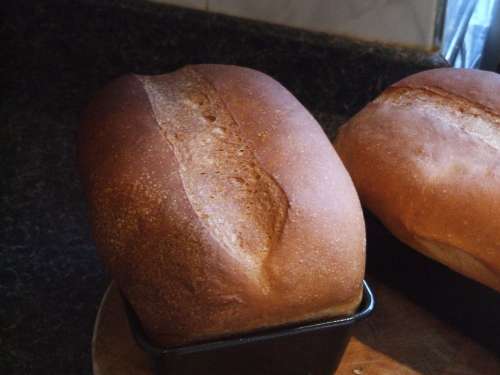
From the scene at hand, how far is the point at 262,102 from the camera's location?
0.83 metres

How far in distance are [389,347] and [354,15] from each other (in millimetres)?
555

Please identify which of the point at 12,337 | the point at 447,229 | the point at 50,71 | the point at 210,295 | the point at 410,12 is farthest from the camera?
the point at 50,71

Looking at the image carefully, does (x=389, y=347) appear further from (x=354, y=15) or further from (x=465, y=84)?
(x=354, y=15)

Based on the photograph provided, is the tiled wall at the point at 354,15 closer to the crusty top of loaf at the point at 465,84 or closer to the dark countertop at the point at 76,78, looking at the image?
the dark countertop at the point at 76,78

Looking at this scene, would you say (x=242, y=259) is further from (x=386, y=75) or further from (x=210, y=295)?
(x=386, y=75)

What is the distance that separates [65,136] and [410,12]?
671 millimetres

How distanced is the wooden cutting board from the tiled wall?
18.1 inches

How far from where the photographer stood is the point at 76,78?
122cm

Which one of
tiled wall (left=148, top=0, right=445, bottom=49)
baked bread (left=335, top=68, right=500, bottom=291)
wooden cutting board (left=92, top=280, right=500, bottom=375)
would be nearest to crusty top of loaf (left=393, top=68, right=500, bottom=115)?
baked bread (left=335, top=68, right=500, bottom=291)

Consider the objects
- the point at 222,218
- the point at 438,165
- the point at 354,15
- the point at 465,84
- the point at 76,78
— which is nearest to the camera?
the point at 222,218

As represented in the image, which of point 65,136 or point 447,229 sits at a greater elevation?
point 447,229

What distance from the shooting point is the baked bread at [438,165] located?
78 centimetres

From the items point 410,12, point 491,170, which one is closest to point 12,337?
point 491,170

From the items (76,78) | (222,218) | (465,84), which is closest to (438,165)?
(465,84)
